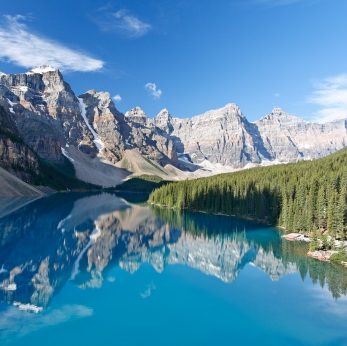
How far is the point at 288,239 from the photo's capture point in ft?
176

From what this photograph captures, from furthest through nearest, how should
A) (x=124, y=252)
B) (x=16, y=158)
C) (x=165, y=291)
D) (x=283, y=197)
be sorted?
(x=16, y=158)
(x=283, y=197)
(x=124, y=252)
(x=165, y=291)

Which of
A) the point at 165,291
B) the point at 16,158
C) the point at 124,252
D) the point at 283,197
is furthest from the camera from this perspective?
the point at 16,158

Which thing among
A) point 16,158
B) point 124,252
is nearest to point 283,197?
point 124,252

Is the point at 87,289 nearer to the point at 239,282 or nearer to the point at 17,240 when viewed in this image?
the point at 239,282

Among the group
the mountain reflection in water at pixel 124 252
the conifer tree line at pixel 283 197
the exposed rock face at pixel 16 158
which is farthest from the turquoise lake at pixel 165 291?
the exposed rock face at pixel 16 158

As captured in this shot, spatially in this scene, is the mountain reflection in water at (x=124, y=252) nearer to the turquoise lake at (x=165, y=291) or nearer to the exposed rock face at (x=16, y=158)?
the turquoise lake at (x=165, y=291)

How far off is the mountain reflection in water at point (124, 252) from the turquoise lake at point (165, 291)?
0.49 feet

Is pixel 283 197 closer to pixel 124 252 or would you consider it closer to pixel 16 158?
pixel 124 252

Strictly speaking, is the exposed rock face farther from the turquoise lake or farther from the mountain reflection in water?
the turquoise lake

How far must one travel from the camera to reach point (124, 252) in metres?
45.5

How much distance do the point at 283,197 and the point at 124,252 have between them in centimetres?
4105

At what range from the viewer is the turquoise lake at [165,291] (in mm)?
21719

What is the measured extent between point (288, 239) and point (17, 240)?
4441cm

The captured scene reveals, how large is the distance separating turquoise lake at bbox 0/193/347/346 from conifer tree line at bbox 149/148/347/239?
8080mm
